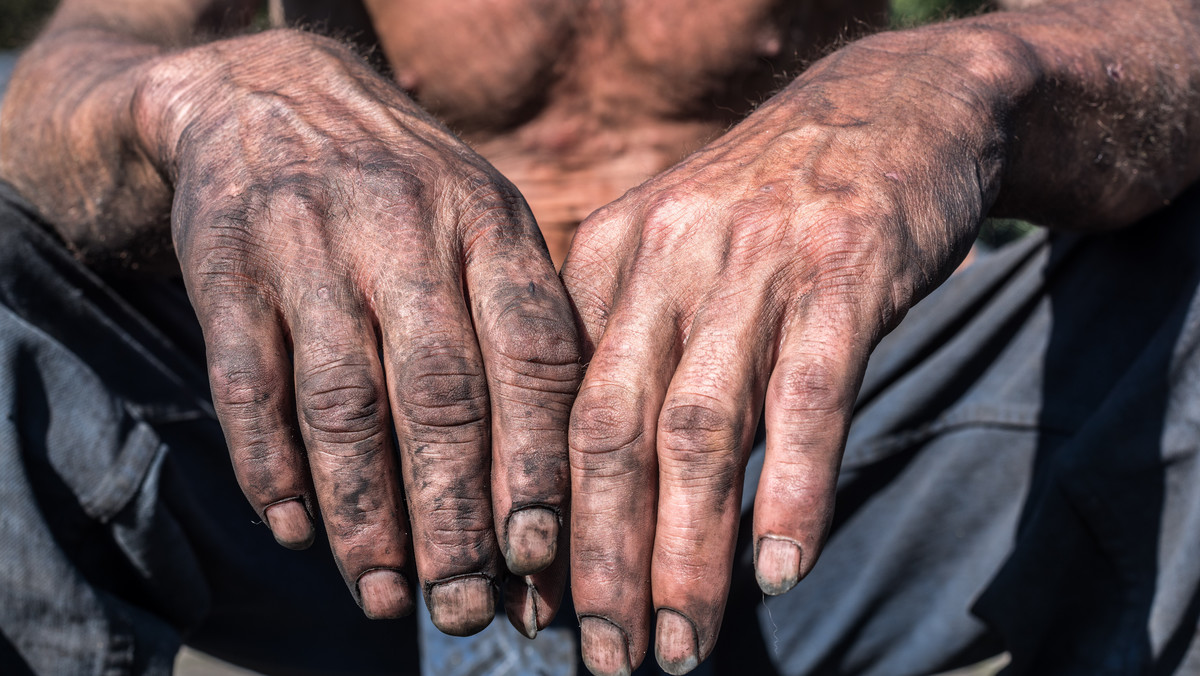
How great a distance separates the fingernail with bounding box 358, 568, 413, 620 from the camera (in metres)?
0.65

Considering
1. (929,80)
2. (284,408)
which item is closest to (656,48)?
(929,80)

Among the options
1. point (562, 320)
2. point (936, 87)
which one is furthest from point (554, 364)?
point (936, 87)

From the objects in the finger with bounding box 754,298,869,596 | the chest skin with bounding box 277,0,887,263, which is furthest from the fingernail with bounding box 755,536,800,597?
the chest skin with bounding box 277,0,887,263

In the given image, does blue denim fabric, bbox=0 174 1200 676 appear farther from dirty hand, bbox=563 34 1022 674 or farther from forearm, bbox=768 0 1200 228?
dirty hand, bbox=563 34 1022 674

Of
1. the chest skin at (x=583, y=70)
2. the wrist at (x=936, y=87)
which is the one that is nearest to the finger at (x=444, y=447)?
the wrist at (x=936, y=87)

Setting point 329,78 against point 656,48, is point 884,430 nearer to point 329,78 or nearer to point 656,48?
point 656,48

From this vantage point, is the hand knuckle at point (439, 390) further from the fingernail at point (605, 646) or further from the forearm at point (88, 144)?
the forearm at point (88, 144)

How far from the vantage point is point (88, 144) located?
43.0 inches

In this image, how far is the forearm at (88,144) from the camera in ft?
3.42

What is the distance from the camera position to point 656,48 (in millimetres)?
1379

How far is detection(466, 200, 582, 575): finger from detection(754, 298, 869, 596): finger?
0.48ft

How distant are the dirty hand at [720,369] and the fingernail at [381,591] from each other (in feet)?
0.43

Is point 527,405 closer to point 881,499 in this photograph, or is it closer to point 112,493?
point 112,493

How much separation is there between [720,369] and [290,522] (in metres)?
0.33
